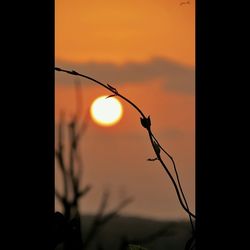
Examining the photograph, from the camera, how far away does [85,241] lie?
0.90 meters
